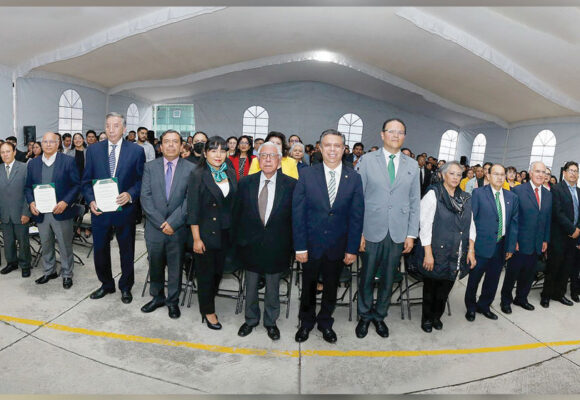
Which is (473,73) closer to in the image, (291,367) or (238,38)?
(238,38)

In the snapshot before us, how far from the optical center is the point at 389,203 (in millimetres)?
3174

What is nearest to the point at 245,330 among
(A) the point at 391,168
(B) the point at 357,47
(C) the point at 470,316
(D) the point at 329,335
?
(D) the point at 329,335

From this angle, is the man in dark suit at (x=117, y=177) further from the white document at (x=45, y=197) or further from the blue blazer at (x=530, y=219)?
→ the blue blazer at (x=530, y=219)

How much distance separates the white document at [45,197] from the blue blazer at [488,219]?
442 centimetres

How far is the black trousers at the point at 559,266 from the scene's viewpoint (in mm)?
4273

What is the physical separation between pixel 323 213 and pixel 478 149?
47.1 feet

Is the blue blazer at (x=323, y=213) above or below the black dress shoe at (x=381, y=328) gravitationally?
above

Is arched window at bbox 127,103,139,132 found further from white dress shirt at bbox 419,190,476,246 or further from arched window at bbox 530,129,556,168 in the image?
arched window at bbox 530,129,556,168

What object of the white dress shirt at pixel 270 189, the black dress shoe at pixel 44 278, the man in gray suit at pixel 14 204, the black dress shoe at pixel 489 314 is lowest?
the black dress shoe at pixel 44 278

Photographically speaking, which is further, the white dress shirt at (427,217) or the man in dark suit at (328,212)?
the white dress shirt at (427,217)

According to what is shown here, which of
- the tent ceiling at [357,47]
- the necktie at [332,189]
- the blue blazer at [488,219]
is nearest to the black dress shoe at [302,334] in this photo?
the necktie at [332,189]

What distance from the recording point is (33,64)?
9469 mm

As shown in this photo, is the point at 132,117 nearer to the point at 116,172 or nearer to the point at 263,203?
the point at 116,172

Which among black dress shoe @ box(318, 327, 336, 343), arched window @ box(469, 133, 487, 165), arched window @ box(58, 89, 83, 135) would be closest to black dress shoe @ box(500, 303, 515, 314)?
black dress shoe @ box(318, 327, 336, 343)
